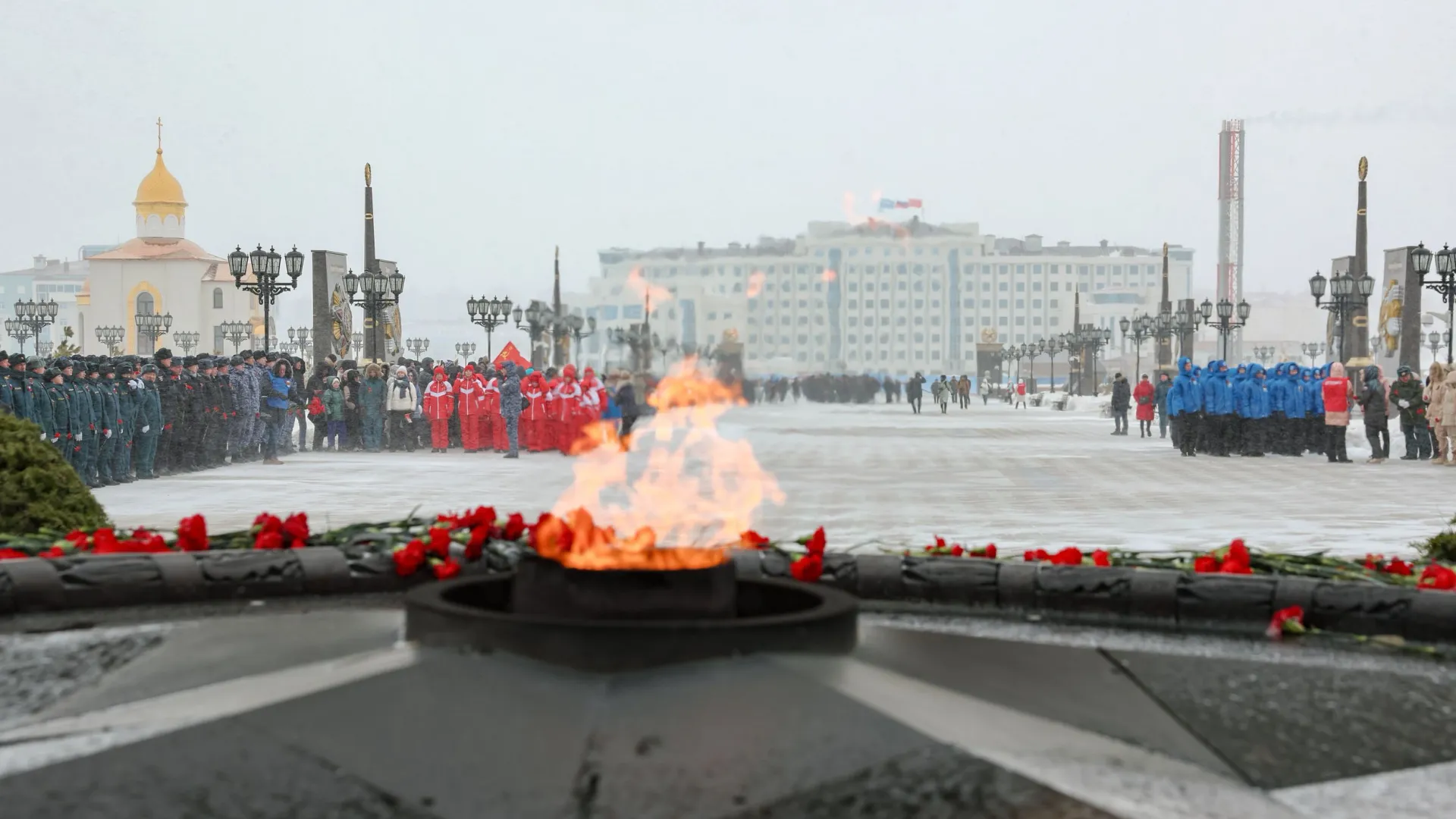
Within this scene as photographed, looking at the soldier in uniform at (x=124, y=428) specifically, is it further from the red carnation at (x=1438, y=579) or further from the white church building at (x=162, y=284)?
the white church building at (x=162, y=284)

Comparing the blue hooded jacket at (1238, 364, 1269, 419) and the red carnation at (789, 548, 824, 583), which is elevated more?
the blue hooded jacket at (1238, 364, 1269, 419)

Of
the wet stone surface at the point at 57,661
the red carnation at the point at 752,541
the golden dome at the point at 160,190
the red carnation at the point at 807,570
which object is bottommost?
the wet stone surface at the point at 57,661

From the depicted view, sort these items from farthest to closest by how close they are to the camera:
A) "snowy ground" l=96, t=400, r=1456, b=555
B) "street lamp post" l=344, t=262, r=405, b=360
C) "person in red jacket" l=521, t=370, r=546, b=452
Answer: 1. "street lamp post" l=344, t=262, r=405, b=360
2. "person in red jacket" l=521, t=370, r=546, b=452
3. "snowy ground" l=96, t=400, r=1456, b=555

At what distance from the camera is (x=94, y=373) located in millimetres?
17172

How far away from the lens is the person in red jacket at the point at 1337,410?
22484mm

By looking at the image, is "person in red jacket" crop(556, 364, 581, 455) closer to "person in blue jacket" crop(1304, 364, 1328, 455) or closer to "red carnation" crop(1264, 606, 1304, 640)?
"person in blue jacket" crop(1304, 364, 1328, 455)

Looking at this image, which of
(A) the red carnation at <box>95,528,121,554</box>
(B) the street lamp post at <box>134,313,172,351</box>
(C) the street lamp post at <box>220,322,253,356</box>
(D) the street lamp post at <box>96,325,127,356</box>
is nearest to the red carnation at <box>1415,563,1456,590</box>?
(A) the red carnation at <box>95,528,121,554</box>

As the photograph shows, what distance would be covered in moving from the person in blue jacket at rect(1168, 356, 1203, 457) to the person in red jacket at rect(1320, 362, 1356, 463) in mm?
2220

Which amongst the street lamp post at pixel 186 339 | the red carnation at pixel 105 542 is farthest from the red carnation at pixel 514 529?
the street lamp post at pixel 186 339

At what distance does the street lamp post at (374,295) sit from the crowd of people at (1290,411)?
15.4 meters

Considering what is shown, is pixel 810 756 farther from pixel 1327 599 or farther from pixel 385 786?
pixel 1327 599

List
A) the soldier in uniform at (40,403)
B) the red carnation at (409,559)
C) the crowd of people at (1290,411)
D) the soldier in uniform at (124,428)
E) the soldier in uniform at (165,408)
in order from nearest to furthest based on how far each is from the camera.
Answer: the red carnation at (409,559), the soldier in uniform at (40,403), the soldier in uniform at (124,428), the soldier in uniform at (165,408), the crowd of people at (1290,411)

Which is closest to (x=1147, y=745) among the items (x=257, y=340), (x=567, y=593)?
(x=567, y=593)

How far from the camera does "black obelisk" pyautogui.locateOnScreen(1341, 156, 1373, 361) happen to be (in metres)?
29.2
